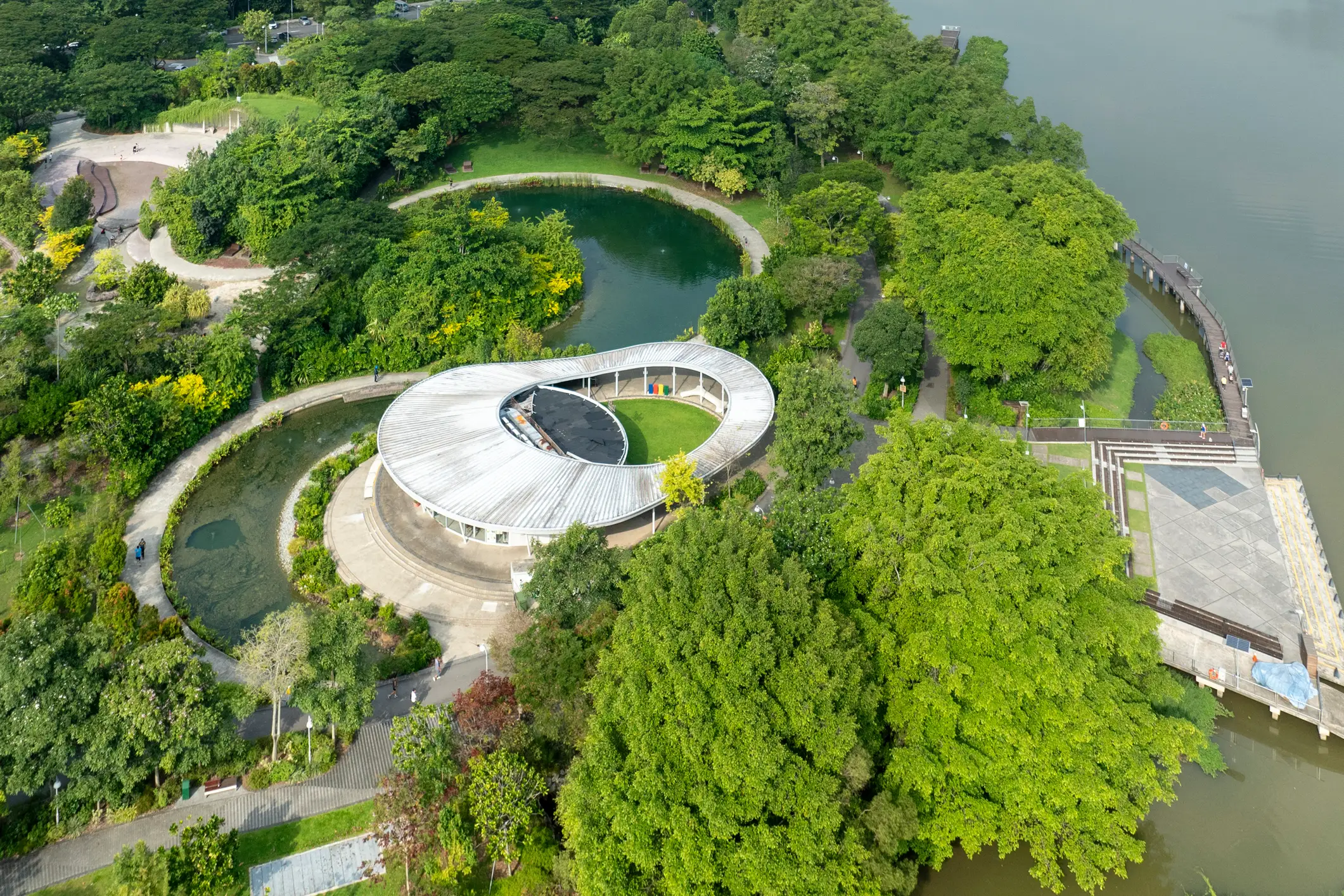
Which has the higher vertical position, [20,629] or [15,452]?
[20,629]

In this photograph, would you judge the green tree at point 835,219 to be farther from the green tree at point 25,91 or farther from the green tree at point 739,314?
the green tree at point 25,91

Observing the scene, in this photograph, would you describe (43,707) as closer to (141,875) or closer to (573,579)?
(141,875)

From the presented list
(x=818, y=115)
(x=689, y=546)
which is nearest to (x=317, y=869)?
(x=689, y=546)

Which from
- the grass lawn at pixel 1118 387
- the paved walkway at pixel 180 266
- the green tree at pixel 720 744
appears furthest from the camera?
→ the paved walkway at pixel 180 266

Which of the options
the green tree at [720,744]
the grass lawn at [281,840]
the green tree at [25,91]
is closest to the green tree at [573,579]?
the green tree at [720,744]

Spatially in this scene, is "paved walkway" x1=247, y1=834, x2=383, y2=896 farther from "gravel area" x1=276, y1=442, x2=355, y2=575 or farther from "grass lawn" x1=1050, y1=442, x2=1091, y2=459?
"grass lawn" x1=1050, y1=442, x2=1091, y2=459

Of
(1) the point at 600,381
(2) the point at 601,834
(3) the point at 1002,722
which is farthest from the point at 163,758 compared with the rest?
(1) the point at 600,381

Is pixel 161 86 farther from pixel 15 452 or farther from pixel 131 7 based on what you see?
pixel 15 452
